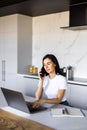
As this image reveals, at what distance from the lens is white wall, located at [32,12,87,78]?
3.68 m

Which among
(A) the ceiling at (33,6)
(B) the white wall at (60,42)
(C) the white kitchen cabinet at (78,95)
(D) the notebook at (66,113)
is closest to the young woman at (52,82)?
(D) the notebook at (66,113)

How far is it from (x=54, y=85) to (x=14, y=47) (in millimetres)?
2231

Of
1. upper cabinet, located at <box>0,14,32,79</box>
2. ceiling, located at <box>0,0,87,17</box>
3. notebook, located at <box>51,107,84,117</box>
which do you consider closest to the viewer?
notebook, located at <box>51,107,84,117</box>

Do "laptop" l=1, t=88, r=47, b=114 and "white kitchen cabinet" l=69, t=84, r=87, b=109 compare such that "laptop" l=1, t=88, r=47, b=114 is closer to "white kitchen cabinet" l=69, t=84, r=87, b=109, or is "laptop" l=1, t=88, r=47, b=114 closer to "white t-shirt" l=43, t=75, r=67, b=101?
"white t-shirt" l=43, t=75, r=67, b=101

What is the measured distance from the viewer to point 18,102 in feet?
5.38

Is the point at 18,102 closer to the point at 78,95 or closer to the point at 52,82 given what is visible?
the point at 52,82

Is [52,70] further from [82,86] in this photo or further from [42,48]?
[42,48]

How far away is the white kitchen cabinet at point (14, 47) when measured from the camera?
4.16m

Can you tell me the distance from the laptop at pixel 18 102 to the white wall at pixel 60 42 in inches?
83.5

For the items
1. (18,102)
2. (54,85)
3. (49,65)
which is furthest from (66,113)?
(49,65)

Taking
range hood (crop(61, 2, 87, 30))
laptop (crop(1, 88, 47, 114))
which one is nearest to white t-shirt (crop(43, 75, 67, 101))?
laptop (crop(1, 88, 47, 114))

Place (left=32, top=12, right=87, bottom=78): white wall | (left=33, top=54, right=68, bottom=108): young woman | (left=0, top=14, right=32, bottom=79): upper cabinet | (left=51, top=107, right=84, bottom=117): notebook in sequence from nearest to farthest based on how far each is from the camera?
(left=51, top=107, right=84, bottom=117): notebook < (left=33, top=54, right=68, bottom=108): young woman < (left=32, top=12, right=87, bottom=78): white wall < (left=0, top=14, right=32, bottom=79): upper cabinet

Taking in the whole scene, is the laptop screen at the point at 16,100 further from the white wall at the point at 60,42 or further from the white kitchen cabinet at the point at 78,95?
the white wall at the point at 60,42

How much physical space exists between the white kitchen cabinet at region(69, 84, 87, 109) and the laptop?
4.87 ft
